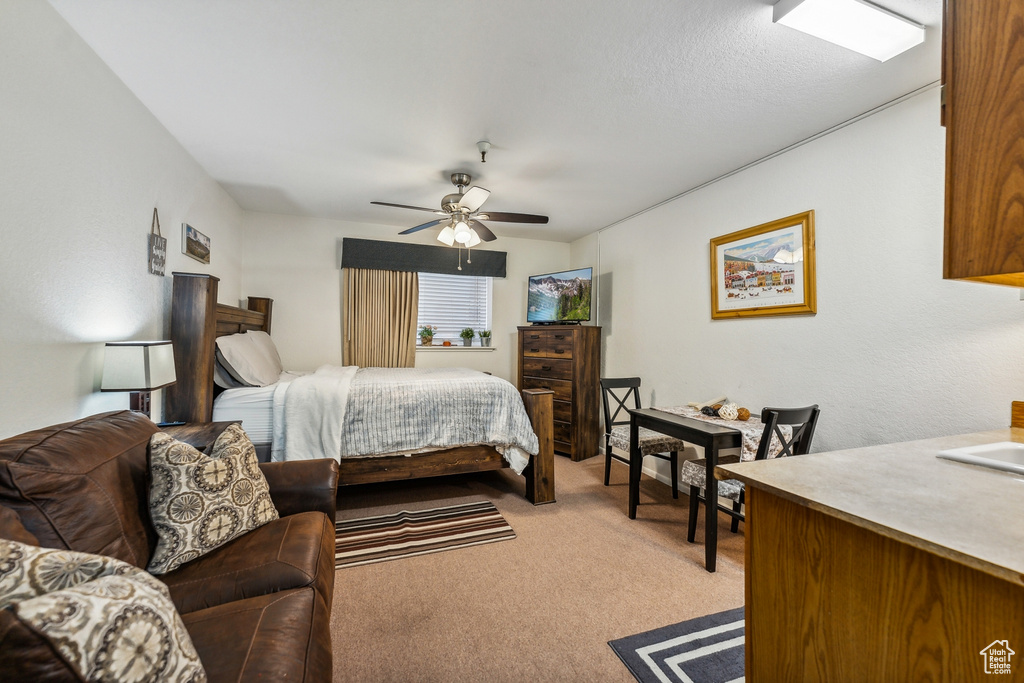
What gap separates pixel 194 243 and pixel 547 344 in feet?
10.4

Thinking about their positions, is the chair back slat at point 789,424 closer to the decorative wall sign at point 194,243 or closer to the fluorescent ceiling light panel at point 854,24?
the fluorescent ceiling light panel at point 854,24

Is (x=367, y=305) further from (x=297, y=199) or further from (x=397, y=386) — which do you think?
(x=397, y=386)

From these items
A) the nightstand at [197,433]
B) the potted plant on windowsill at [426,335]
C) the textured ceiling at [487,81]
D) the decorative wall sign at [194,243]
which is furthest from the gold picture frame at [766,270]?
the decorative wall sign at [194,243]

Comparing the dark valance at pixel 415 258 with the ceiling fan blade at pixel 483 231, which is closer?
the ceiling fan blade at pixel 483 231

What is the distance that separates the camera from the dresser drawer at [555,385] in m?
4.39

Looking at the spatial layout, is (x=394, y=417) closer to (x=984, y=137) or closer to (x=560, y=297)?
(x=560, y=297)

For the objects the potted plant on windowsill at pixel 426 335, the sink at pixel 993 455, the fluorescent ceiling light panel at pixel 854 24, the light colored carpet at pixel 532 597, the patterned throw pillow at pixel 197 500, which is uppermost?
the fluorescent ceiling light panel at pixel 854 24

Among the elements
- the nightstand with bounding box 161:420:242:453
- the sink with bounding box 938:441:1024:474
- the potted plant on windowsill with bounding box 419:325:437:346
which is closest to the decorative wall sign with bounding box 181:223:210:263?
the nightstand with bounding box 161:420:242:453

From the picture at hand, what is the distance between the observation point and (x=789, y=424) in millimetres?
2107

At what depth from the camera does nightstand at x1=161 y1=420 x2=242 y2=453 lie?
1.96m

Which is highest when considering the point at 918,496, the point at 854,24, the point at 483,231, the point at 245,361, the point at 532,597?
the point at 854,24

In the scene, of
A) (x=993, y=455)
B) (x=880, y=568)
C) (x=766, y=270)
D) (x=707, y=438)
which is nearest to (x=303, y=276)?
(x=707, y=438)

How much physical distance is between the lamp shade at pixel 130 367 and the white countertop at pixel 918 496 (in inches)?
91.8

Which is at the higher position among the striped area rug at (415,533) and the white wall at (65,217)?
the white wall at (65,217)
